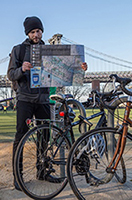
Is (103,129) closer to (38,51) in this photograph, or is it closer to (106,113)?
(106,113)

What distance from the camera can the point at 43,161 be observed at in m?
2.77

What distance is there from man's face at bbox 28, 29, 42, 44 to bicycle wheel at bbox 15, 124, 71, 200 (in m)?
1.00

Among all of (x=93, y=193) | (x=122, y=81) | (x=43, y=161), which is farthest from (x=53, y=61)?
(x=93, y=193)

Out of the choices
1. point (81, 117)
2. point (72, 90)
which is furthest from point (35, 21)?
point (72, 90)

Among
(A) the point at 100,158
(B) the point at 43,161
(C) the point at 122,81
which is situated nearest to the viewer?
(C) the point at 122,81

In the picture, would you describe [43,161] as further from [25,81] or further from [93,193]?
[25,81]

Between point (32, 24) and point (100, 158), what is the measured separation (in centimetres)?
160

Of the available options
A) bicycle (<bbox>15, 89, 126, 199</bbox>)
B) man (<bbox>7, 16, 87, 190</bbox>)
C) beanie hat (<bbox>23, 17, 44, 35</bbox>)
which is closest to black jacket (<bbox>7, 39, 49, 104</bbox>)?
man (<bbox>7, 16, 87, 190</bbox>)

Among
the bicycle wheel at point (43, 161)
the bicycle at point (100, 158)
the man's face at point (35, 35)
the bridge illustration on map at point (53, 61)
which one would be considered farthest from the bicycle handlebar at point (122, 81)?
the man's face at point (35, 35)

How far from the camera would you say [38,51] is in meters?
2.82

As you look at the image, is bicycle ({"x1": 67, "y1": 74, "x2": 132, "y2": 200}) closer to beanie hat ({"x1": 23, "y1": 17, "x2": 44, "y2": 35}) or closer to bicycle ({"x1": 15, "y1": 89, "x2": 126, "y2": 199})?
bicycle ({"x1": 15, "y1": 89, "x2": 126, "y2": 199})

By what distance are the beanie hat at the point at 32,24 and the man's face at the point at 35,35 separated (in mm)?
40

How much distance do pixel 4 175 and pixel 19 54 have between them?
62.1 inches

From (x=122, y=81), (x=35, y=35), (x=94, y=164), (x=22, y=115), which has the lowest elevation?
(x=94, y=164)
